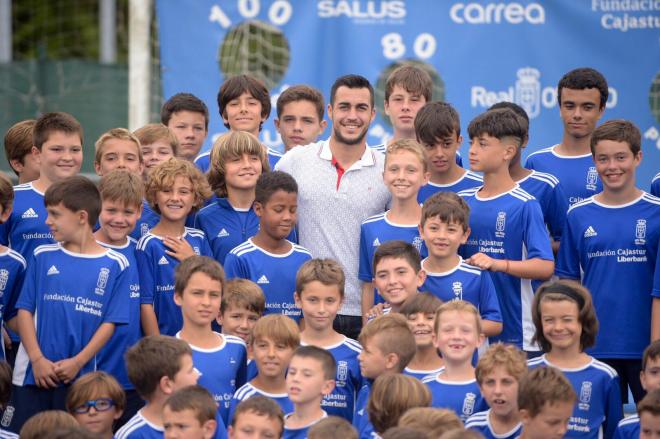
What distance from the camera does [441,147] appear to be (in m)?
6.29

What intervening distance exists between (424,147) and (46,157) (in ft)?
6.41

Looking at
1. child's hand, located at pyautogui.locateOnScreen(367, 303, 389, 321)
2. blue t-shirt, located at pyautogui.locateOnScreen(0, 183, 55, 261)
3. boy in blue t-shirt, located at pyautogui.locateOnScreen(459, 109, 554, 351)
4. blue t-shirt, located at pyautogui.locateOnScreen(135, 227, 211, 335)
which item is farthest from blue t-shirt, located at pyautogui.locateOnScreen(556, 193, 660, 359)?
blue t-shirt, located at pyautogui.locateOnScreen(0, 183, 55, 261)

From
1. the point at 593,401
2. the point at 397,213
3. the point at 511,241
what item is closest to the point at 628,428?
the point at 593,401

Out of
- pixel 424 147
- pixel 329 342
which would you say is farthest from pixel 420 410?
pixel 424 147

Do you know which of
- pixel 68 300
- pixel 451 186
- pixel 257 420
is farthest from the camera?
pixel 451 186

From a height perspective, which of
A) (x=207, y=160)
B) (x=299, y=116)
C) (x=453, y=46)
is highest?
(x=453, y=46)

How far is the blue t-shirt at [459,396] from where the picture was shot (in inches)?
209

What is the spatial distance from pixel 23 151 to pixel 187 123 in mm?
1019

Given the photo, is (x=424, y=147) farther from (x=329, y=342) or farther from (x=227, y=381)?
(x=227, y=381)

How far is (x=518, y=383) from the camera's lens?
16.7 feet

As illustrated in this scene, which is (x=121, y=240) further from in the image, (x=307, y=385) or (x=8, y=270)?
(x=307, y=385)

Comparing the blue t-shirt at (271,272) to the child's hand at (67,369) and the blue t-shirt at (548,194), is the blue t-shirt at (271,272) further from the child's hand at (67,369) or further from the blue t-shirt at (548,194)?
the blue t-shirt at (548,194)

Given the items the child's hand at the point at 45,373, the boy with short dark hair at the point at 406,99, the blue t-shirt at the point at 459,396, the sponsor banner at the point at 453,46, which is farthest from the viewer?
the sponsor banner at the point at 453,46

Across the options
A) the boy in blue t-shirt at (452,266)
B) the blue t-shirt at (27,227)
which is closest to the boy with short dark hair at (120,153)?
the blue t-shirt at (27,227)
